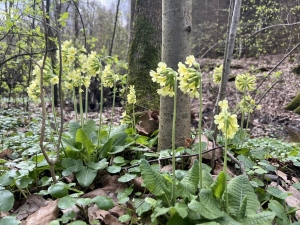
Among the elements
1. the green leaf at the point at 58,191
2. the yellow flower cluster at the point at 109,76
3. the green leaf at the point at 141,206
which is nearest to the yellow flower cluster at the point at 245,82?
the yellow flower cluster at the point at 109,76

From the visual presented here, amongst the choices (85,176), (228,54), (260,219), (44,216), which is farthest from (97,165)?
(228,54)

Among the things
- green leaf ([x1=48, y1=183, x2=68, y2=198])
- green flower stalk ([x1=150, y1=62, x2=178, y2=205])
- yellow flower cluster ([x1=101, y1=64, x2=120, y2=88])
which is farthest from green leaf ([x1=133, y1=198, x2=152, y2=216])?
yellow flower cluster ([x1=101, y1=64, x2=120, y2=88])

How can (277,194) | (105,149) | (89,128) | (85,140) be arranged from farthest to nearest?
(89,128) < (105,149) < (85,140) < (277,194)

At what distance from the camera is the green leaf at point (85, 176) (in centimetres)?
177

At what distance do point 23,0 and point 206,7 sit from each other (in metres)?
15.7

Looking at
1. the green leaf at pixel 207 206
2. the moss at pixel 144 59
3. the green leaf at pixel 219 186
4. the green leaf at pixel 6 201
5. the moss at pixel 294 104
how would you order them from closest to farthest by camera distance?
1. the green leaf at pixel 207 206
2. the green leaf at pixel 219 186
3. the green leaf at pixel 6 201
4. the moss at pixel 144 59
5. the moss at pixel 294 104

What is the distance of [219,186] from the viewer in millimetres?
1326

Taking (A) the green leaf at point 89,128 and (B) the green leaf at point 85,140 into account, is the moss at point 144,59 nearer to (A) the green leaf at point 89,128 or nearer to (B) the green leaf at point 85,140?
(A) the green leaf at point 89,128

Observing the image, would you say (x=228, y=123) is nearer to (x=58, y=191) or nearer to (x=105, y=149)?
(x=58, y=191)

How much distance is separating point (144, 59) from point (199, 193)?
7.21ft

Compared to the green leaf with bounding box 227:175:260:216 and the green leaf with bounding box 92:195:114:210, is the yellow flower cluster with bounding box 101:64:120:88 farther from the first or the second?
the green leaf with bounding box 227:175:260:216

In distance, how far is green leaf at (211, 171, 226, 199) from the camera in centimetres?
130

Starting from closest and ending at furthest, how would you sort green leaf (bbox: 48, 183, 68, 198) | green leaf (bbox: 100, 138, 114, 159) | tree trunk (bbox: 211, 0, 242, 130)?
1. green leaf (bbox: 48, 183, 68, 198)
2. green leaf (bbox: 100, 138, 114, 159)
3. tree trunk (bbox: 211, 0, 242, 130)

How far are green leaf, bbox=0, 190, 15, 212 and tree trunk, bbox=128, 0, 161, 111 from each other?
5.86 feet
